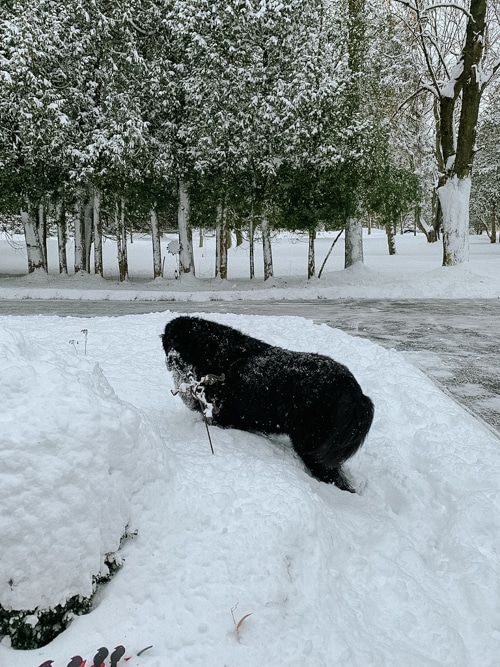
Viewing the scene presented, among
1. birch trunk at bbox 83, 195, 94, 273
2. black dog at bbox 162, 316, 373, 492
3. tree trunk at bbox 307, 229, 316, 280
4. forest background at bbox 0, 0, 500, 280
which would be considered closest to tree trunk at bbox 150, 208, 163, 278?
forest background at bbox 0, 0, 500, 280

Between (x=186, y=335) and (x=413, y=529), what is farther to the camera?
(x=186, y=335)

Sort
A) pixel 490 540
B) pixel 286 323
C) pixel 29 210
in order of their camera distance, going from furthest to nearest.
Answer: pixel 29 210 → pixel 286 323 → pixel 490 540

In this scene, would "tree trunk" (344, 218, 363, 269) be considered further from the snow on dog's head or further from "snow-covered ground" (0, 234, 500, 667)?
the snow on dog's head

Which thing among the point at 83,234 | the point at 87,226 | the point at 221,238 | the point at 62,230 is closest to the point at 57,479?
the point at 221,238

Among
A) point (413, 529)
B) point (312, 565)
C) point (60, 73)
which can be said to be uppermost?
point (60, 73)

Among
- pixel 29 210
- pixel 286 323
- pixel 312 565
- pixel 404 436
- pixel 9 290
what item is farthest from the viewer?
pixel 29 210

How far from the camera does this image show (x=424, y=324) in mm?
9562

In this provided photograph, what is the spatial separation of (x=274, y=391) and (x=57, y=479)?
168cm

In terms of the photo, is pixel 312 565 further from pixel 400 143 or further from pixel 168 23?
pixel 400 143

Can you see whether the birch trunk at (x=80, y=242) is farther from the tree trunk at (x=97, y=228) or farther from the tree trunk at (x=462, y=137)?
the tree trunk at (x=462, y=137)

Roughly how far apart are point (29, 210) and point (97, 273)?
358 centimetres

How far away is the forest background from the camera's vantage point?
1504 centimetres

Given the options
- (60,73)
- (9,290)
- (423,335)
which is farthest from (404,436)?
(60,73)

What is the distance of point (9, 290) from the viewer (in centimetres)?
1633
